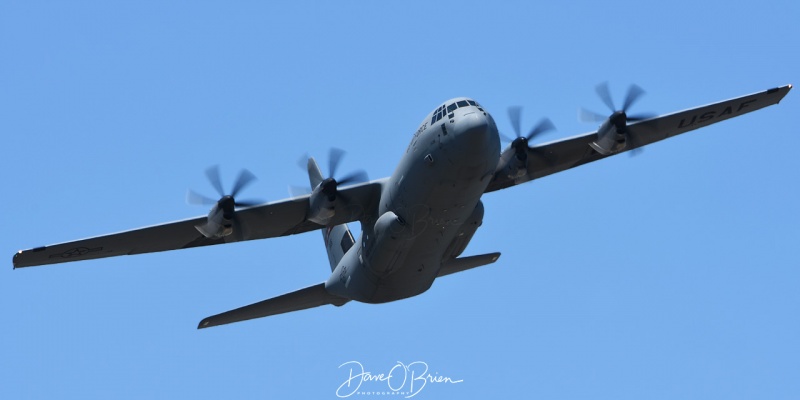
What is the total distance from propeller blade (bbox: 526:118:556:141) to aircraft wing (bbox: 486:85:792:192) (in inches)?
22.9

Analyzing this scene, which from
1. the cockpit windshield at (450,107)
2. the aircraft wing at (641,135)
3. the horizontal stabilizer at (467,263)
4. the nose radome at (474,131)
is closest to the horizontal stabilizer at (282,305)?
the horizontal stabilizer at (467,263)

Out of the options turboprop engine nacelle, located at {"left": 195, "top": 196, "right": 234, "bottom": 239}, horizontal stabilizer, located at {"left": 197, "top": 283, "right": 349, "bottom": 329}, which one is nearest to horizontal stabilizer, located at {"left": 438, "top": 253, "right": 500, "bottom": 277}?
horizontal stabilizer, located at {"left": 197, "top": 283, "right": 349, "bottom": 329}

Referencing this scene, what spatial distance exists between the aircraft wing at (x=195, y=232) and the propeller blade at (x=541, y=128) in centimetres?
451

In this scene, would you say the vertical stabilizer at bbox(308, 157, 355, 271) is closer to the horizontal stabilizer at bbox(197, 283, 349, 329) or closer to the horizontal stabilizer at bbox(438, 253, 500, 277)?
the horizontal stabilizer at bbox(197, 283, 349, 329)

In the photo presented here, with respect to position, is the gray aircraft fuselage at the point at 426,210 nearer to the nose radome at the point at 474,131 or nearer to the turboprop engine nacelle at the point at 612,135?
the nose radome at the point at 474,131

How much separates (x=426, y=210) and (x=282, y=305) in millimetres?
7039

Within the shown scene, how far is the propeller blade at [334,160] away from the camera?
103 feet

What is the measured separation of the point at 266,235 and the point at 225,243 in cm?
133

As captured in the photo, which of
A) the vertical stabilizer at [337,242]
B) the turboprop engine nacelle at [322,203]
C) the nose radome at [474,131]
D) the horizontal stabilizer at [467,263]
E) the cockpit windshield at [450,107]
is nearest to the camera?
the nose radome at [474,131]

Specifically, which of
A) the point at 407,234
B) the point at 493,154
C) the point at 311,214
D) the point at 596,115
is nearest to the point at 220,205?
the point at 311,214

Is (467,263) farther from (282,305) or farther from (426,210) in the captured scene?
(282,305)

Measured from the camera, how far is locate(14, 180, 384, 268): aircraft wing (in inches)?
1253

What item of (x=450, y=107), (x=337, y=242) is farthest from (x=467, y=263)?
(x=450, y=107)

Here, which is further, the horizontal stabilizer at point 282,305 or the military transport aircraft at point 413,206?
the horizontal stabilizer at point 282,305
